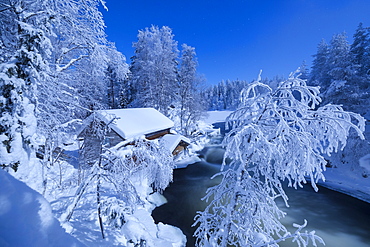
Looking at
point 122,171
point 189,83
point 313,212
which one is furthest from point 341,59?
point 122,171

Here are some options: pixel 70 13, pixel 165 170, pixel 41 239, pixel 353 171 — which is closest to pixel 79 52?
pixel 70 13

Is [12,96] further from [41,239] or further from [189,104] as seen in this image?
[189,104]

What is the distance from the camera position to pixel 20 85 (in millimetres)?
2986

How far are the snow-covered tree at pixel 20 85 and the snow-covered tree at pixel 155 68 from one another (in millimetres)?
19745

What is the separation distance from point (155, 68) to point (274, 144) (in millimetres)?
22298

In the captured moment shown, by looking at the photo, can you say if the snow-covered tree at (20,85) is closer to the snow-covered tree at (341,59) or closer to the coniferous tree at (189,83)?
the coniferous tree at (189,83)

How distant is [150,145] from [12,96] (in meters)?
3.76

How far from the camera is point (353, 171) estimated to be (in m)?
12.4

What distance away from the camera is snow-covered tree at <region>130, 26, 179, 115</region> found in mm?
22422

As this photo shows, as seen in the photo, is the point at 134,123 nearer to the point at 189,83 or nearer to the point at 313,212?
the point at 189,83

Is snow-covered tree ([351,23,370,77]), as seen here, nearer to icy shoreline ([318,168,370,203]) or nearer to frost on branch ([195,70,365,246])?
icy shoreline ([318,168,370,203])

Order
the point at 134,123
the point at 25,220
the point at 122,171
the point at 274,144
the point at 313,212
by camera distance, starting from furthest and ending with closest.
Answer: the point at 134,123 < the point at 313,212 < the point at 122,171 < the point at 274,144 < the point at 25,220

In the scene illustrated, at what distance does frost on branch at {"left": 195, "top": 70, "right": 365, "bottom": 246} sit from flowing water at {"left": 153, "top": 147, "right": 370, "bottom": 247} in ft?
19.7

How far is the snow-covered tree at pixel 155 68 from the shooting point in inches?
883
